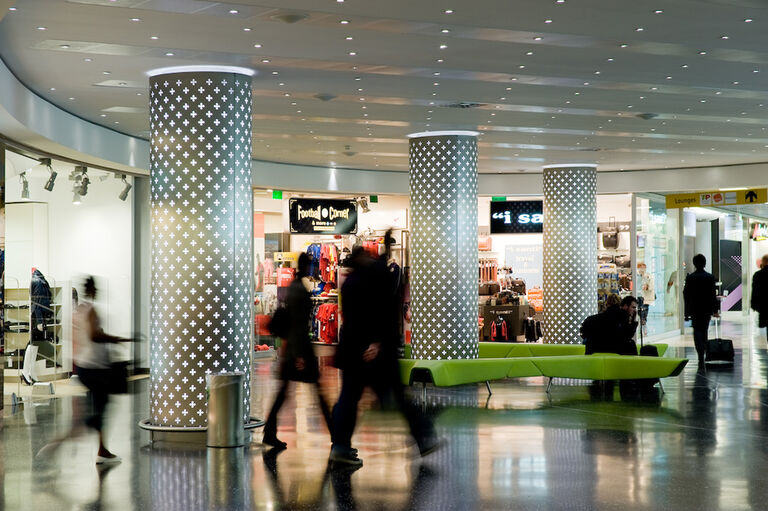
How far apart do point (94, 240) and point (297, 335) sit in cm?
799

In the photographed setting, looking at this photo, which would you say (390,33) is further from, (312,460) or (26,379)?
(26,379)

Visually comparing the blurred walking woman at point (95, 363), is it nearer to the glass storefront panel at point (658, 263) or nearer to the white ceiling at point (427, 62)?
the white ceiling at point (427, 62)

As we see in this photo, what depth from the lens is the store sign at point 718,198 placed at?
68.5 feet

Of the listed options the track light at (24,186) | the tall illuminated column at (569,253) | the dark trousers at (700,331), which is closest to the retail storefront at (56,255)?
the track light at (24,186)

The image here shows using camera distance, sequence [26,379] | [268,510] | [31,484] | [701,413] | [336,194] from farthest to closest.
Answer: [336,194] → [26,379] → [701,413] → [31,484] → [268,510]

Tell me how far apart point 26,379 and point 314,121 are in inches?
211

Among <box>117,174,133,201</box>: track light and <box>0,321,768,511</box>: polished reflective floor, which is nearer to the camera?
<box>0,321,768,511</box>: polished reflective floor

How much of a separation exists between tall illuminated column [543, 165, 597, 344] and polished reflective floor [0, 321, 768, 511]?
20.9 feet

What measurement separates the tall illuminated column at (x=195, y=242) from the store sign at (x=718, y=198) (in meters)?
14.6

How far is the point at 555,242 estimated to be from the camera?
1894 cm

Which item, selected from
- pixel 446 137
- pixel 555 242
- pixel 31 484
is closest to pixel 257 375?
pixel 446 137

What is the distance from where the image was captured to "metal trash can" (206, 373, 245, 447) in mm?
8953

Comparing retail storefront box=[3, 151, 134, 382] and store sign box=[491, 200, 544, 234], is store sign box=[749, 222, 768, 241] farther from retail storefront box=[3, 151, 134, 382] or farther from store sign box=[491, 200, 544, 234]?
retail storefront box=[3, 151, 134, 382]

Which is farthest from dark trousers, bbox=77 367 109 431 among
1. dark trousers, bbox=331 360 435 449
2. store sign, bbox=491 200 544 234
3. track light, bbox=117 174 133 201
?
store sign, bbox=491 200 544 234
